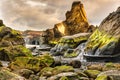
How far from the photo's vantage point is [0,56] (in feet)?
194

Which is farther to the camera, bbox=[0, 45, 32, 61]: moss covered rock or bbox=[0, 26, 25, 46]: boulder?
bbox=[0, 26, 25, 46]: boulder

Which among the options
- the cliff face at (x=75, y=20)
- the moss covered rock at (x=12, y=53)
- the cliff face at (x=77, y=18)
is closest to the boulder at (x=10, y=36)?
the moss covered rock at (x=12, y=53)

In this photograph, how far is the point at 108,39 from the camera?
A: 6662cm

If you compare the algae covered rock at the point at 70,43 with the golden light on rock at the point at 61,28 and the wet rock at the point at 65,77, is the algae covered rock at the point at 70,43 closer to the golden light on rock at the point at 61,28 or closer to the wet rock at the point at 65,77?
the wet rock at the point at 65,77

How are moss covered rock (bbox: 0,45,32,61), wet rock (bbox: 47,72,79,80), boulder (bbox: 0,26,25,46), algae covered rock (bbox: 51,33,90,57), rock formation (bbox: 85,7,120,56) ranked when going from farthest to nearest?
1. boulder (bbox: 0,26,25,46)
2. algae covered rock (bbox: 51,33,90,57)
3. rock formation (bbox: 85,7,120,56)
4. moss covered rock (bbox: 0,45,32,61)
5. wet rock (bbox: 47,72,79,80)

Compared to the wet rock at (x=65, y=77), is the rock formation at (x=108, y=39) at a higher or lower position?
higher

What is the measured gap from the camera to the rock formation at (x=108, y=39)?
61106 millimetres

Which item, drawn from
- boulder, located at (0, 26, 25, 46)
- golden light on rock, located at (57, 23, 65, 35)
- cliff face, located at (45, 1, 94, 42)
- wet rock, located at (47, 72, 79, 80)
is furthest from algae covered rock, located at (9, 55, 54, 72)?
golden light on rock, located at (57, 23, 65, 35)

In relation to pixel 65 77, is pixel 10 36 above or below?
above

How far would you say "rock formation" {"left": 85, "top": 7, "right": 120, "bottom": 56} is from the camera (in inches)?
2406

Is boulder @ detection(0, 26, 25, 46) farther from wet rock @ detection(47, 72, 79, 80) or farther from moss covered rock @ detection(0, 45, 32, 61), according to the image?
wet rock @ detection(47, 72, 79, 80)

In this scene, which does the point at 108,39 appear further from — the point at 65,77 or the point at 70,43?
the point at 65,77

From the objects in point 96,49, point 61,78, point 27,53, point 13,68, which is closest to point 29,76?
point 13,68

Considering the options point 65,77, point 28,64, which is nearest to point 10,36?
point 28,64
